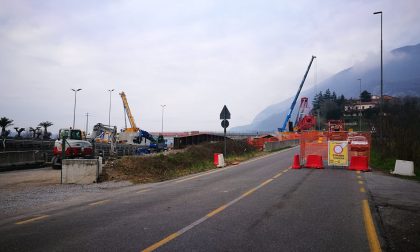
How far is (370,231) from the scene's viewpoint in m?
6.61

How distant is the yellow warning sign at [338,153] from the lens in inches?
750

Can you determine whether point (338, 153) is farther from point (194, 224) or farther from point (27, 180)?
point (27, 180)

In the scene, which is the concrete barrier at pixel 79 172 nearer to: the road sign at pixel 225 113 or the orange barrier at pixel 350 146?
the road sign at pixel 225 113

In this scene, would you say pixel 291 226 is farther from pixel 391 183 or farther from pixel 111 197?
pixel 391 183

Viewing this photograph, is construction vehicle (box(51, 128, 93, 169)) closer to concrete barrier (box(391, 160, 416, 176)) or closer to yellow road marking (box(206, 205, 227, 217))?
yellow road marking (box(206, 205, 227, 217))

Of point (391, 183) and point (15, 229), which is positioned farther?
point (391, 183)

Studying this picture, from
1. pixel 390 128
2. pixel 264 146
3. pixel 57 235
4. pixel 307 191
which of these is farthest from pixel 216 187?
pixel 264 146

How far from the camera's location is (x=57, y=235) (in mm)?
6348

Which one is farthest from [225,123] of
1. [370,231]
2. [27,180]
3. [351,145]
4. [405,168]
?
[370,231]

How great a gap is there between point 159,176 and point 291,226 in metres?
11.1

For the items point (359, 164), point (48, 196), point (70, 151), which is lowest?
point (48, 196)

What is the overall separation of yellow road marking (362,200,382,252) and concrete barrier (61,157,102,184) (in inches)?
418

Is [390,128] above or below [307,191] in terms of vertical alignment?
above

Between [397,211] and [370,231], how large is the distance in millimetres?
2377
